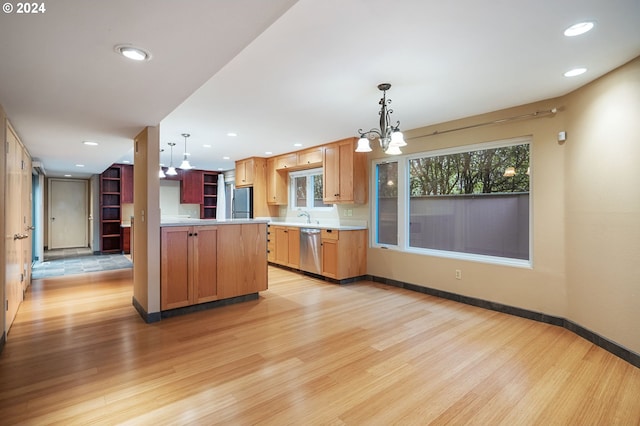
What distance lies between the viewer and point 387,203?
5062 mm

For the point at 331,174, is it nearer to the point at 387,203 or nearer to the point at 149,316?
the point at 387,203

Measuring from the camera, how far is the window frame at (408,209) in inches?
139

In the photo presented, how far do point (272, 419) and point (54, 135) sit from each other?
4.05 metres

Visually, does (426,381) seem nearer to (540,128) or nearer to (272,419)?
(272,419)

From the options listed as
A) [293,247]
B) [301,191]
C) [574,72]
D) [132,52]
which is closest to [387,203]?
[293,247]

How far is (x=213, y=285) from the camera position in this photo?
151 inches

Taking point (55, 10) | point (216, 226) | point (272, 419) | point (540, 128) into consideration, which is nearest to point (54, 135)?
point (216, 226)

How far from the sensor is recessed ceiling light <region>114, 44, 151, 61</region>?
1.71 m

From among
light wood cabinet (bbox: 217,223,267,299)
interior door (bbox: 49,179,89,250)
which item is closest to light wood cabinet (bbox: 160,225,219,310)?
light wood cabinet (bbox: 217,223,267,299)

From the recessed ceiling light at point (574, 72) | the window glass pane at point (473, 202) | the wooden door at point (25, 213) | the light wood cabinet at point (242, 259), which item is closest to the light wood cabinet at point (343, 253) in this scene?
the window glass pane at point (473, 202)

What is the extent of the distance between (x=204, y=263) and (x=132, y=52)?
2.51m

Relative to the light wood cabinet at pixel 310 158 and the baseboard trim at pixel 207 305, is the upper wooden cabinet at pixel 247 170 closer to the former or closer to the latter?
the light wood cabinet at pixel 310 158

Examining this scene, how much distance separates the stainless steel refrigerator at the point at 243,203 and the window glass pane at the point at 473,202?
3817 mm

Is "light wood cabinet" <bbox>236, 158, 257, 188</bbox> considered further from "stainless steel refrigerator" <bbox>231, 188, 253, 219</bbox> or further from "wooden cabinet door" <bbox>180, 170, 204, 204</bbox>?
"wooden cabinet door" <bbox>180, 170, 204, 204</bbox>
